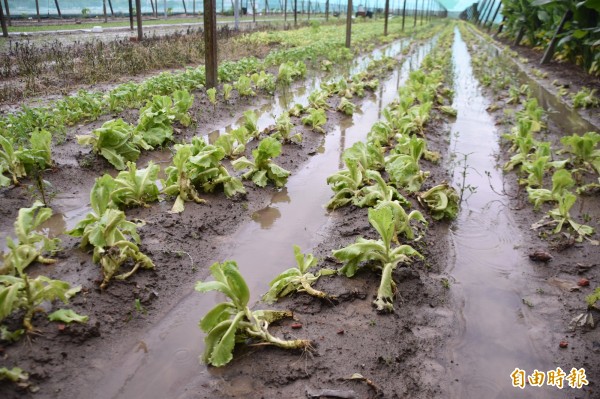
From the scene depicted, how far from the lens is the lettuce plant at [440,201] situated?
4.20 m

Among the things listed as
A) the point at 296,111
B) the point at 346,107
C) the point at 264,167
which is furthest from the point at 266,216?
the point at 346,107

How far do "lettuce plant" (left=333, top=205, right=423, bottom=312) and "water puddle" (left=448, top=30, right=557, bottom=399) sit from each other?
1.72 feet

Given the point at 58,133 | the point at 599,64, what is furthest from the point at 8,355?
the point at 599,64

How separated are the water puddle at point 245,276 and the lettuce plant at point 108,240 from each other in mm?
462

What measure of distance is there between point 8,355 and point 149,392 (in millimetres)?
755

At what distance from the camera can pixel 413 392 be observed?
2.38 metres

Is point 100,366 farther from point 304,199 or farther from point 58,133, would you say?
point 58,133

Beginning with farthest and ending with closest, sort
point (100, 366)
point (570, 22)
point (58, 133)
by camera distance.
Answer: point (570, 22)
point (58, 133)
point (100, 366)

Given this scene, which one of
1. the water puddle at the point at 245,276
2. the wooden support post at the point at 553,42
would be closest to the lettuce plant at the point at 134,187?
the water puddle at the point at 245,276

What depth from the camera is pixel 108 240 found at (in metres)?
3.08

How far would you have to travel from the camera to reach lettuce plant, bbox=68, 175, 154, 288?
9.87ft

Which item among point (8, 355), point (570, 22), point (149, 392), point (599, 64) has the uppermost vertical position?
point (570, 22)

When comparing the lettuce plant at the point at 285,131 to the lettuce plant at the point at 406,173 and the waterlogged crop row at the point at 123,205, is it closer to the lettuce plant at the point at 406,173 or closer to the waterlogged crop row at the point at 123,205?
the waterlogged crop row at the point at 123,205

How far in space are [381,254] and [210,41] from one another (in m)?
6.16
